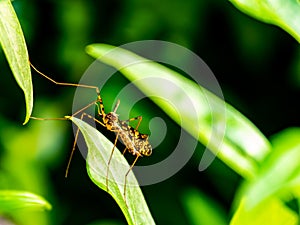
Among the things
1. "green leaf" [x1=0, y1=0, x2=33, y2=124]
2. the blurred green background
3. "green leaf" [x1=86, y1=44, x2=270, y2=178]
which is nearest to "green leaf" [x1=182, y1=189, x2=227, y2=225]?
the blurred green background

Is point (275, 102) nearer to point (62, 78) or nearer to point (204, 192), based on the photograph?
point (204, 192)

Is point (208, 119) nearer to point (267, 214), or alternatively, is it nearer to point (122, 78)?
point (267, 214)

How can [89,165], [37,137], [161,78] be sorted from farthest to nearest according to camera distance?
[37,137]
[161,78]
[89,165]

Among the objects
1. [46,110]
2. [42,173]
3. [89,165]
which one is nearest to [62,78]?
[46,110]

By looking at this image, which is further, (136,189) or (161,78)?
(161,78)

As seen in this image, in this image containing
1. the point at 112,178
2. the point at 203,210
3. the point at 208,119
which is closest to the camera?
the point at 112,178

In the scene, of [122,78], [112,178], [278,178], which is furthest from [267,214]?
[122,78]

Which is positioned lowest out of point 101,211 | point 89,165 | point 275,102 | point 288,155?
point 101,211
